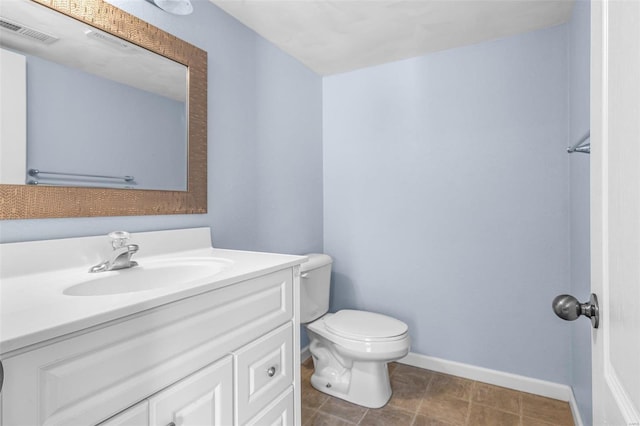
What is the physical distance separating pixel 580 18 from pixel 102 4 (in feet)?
6.51

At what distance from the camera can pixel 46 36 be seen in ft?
3.40

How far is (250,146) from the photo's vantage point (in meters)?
1.81

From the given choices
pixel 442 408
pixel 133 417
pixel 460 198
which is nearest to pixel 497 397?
pixel 442 408

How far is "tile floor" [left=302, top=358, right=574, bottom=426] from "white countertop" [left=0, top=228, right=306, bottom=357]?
1.05 metres

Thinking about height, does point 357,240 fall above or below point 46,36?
below

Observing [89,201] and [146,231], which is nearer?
[89,201]

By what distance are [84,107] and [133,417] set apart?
3.31 feet

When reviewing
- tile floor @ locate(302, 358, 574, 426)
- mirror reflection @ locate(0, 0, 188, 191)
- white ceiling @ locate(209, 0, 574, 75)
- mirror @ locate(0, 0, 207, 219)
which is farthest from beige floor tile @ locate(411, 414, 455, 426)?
white ceiling @ locate(209, 0, 574, 75)

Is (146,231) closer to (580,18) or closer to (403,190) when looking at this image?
(403,190)

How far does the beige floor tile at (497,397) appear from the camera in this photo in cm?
175

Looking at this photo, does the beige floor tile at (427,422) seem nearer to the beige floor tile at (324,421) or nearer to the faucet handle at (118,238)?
the beige floor tile at (324,421)

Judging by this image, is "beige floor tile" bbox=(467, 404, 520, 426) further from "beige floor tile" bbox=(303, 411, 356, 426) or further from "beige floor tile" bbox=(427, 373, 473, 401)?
"beige floor tile" bbox=(303, 411, 356, 426)

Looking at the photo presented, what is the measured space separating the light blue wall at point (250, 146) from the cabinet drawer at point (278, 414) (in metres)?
0.79

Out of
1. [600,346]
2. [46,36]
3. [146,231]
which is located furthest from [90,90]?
[600,346]
